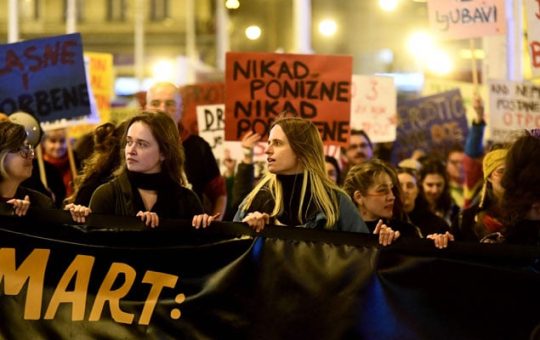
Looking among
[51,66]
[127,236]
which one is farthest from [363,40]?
[127,236]

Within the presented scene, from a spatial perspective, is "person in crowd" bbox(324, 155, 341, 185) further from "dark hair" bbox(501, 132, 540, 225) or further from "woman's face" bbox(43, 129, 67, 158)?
"dark hair" bbox(501, 132, 540, 225)

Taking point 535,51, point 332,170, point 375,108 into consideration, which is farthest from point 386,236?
point 375,108

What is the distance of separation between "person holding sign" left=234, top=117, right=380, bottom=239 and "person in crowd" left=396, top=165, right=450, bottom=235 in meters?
1.77

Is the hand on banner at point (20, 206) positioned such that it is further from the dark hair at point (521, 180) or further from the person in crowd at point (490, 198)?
the person in crowd at point (490, 198)

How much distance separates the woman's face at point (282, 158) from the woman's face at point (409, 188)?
2.17m

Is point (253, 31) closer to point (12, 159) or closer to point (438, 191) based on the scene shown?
point (438, 191)

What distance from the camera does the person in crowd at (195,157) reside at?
292 inches

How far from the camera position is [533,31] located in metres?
8.88

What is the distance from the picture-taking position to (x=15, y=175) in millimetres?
5891

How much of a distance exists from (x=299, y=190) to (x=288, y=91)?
3.07m

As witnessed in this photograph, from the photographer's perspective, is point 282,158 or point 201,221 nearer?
point 201,221

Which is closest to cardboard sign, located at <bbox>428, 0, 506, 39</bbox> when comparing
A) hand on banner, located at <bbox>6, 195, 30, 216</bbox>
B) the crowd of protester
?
the crowd of protester

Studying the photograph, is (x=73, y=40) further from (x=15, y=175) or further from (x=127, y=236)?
(x=127, y=236)

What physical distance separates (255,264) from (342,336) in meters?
0.52
